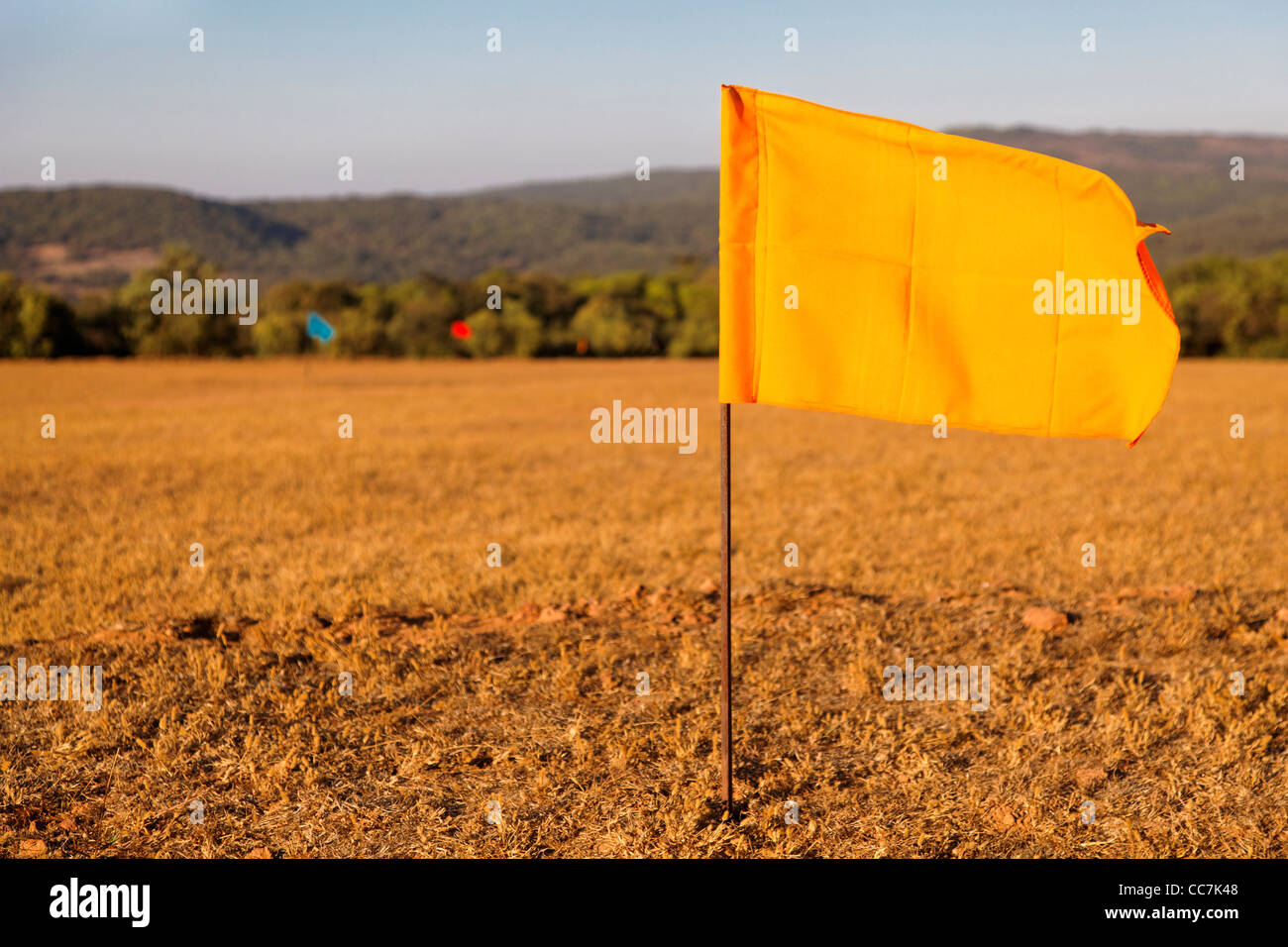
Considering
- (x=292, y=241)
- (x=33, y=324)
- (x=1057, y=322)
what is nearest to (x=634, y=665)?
(x=1057, y=322)

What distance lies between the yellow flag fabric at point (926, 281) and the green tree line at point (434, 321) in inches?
1741

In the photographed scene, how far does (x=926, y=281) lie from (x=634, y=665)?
3525mm

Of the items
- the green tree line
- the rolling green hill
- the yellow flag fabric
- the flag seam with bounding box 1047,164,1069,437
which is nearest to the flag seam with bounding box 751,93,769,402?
the yellow flag fabric

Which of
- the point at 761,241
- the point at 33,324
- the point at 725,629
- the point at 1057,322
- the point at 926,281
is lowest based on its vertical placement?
the point at 725,629

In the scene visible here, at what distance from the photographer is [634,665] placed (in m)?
7.00

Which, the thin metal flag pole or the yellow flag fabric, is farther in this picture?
the thin metal flag pole

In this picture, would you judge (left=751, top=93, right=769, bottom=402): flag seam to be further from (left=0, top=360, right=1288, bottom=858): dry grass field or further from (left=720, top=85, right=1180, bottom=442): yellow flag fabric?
(left=0, top=360, right=1288, bottom=858): dry grass field

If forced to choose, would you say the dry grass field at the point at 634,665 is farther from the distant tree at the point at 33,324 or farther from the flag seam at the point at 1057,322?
the distant tree at the point at 33,324

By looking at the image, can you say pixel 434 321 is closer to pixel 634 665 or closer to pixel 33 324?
pixel 33 324

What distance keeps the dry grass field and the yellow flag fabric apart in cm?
204

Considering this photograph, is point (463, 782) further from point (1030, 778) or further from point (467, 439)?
point (467, 439)

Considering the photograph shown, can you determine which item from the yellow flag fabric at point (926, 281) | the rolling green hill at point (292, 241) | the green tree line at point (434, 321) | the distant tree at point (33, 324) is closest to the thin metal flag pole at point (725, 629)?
the yellow flag fabric at point (926, 281)

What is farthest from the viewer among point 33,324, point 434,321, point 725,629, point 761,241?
point 434,321

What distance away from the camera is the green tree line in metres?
57.5
